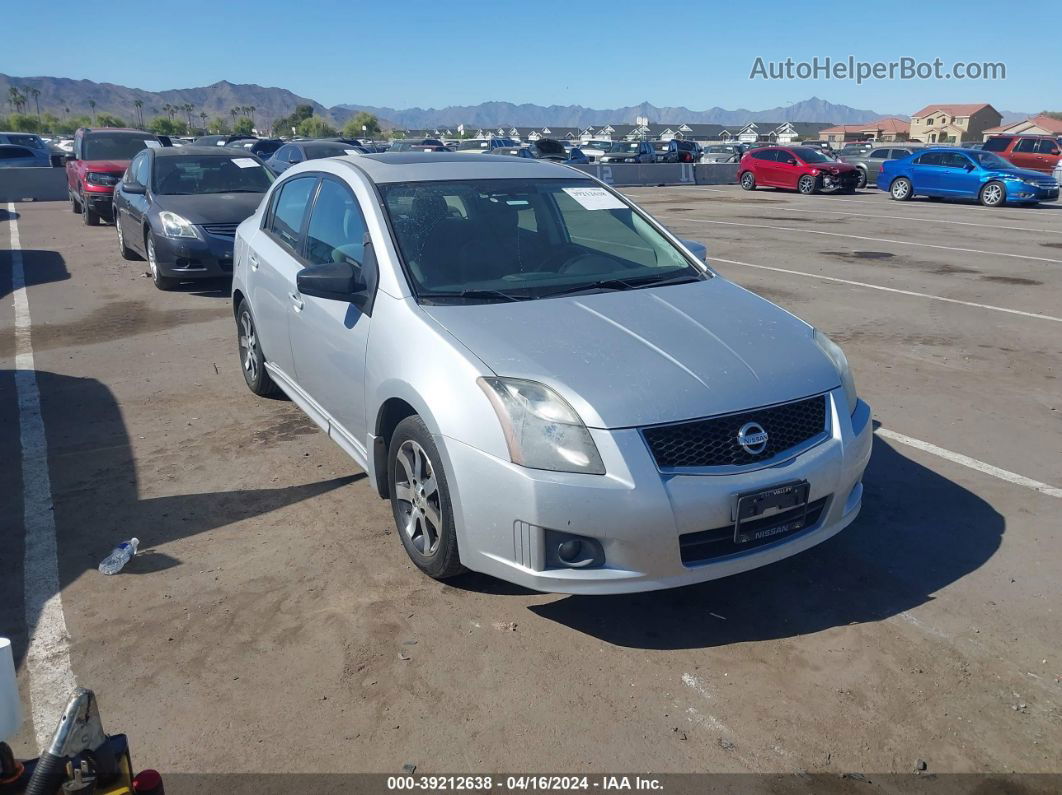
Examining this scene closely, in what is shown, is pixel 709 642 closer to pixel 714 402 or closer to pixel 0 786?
pixel 714 402

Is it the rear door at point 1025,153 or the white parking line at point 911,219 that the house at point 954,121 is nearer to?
the rear door at point 1025,153

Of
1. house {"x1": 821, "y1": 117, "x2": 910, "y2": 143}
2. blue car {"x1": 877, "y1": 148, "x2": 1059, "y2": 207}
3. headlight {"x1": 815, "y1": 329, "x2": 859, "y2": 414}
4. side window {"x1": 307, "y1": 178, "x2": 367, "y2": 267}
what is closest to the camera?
headlight {"x1": 815, "y1": 329, "x2": 859, "y2": 414}

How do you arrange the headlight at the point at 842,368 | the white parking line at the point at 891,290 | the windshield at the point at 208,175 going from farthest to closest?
1. the windshield at the point at 208,175
2. the white parking line at the point at 891,290
3. the headlight at the point at 842,368

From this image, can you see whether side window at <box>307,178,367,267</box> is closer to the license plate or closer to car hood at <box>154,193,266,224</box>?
the license plate

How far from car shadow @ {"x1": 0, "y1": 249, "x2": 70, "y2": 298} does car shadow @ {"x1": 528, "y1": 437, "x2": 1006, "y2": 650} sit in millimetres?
9709

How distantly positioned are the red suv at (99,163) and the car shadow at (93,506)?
12005 mm

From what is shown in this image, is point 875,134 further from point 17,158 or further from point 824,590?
point 824,590

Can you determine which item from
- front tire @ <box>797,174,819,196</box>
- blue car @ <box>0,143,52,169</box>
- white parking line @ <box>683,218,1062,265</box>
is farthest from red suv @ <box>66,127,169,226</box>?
front tire @ <box>797,174,819,196</box>

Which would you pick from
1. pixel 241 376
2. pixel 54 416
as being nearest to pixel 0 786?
pixel 54 416

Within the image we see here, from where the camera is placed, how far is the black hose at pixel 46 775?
1.56 meters

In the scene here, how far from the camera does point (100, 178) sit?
16438 mm

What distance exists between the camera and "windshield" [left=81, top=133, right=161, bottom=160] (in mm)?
17172

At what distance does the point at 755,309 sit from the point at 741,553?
134cm

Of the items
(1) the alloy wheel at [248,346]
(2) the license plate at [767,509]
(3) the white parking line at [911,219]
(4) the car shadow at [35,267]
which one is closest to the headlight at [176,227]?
(4) the car shadow at [35,267]
